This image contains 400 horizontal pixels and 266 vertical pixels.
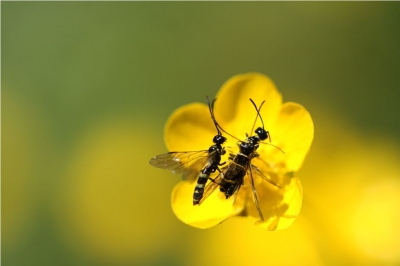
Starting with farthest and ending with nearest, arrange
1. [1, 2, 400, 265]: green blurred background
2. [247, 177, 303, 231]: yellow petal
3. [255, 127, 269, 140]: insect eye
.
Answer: [1, 2, 400, 265]: green blurred background
[255, 127, 269, 140]: insect eye
[247, 177, 303, 231]: yellow petal

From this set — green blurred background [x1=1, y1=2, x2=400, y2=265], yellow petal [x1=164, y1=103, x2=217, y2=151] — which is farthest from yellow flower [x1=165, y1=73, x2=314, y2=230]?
green blurred background [x1=1, y1=2, x2=400, y2=265]

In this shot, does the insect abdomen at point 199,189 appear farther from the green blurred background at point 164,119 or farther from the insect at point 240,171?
the green blurred background at point 164,119

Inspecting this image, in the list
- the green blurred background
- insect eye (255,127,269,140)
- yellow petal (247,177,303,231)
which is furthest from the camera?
the green blurred background

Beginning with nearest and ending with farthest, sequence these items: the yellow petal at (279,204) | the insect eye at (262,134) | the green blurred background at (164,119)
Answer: the yellow petal at (279,204) → the insect eye at (262,134) → the green blurred background at (164,119)

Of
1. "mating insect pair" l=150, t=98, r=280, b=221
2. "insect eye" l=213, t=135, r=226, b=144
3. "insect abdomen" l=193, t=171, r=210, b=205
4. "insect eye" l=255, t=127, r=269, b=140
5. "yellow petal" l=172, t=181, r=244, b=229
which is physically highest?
"insect eye" l=255, t=127, r=269, b=140

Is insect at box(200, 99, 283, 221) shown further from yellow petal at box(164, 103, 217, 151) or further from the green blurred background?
the green blurred background

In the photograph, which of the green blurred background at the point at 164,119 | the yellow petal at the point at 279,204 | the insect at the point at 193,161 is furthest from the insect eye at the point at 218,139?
the green blurred background at the point at 164,119

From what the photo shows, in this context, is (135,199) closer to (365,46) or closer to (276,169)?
(276,169)

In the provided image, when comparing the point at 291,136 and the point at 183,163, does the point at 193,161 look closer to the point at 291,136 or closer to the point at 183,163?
the point at 183,163
